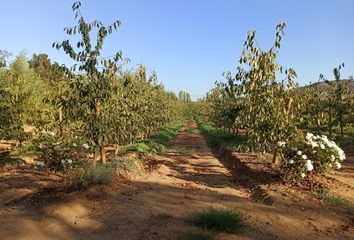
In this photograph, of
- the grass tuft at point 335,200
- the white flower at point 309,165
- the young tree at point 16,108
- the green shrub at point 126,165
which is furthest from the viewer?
the young tree at point 16,108

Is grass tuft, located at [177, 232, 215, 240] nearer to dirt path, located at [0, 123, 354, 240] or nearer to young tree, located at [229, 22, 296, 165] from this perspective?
dirt path, located at [0, 123, 354, 240]

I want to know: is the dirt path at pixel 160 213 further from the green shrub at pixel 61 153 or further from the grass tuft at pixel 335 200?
the green shrub at pixel 61 153

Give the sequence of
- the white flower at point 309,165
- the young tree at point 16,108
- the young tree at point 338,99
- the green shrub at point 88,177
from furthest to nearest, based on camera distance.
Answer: the young tree at point 338,99, the young tree at point 16,108, the white flower at point 309,165, the green shrub at point 88,177

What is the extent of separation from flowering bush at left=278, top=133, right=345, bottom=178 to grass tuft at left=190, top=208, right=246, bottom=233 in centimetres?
347

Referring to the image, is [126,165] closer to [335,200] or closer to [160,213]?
[160,213]

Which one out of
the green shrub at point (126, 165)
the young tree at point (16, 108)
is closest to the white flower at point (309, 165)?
the green shrub at point (126, 165)

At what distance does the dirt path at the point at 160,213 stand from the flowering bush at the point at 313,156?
759 mm

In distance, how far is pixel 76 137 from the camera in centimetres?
1118

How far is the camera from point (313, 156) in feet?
34.2

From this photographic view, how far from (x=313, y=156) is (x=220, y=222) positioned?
4.64 meters

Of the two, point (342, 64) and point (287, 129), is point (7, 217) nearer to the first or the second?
point (287, 129)

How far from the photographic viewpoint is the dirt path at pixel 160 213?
6.96 metres

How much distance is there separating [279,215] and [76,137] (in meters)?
6.29

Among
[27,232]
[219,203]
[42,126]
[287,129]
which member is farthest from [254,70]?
[42,126]
